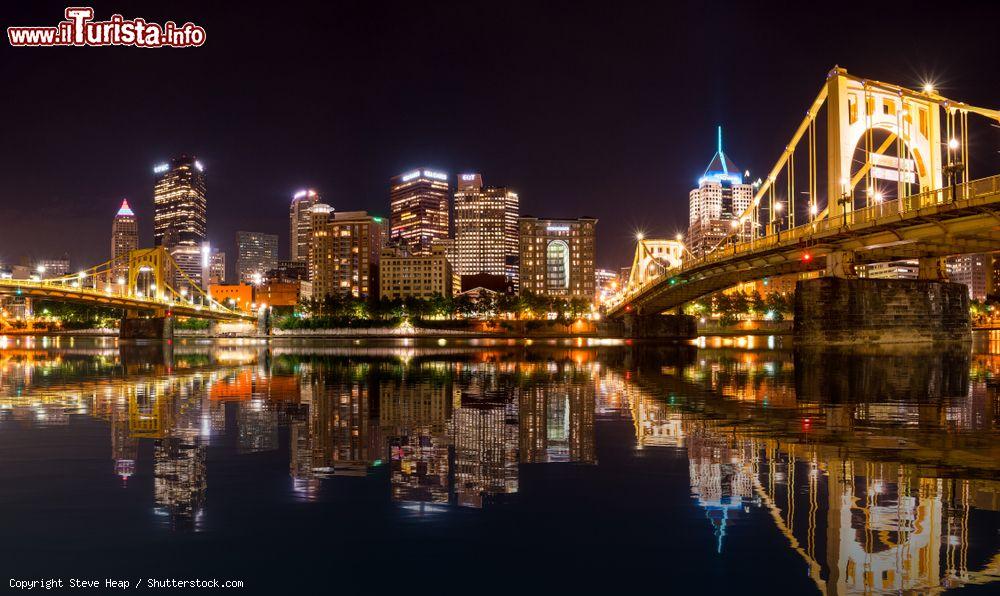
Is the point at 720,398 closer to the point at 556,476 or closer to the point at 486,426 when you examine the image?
the point at 486,426

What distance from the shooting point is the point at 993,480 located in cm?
924

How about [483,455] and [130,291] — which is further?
[130,291]

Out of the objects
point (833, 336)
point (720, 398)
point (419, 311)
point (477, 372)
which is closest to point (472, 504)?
point (720, 398)

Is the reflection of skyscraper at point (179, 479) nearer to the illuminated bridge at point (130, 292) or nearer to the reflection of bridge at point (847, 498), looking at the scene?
the reflection of bridge at point (847, 498)

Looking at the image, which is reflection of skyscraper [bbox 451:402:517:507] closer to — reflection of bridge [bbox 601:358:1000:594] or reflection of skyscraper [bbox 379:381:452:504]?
reflection of skyscraper [bbox 379:381:452:504]

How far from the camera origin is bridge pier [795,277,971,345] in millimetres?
48281

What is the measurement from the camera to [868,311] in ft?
161

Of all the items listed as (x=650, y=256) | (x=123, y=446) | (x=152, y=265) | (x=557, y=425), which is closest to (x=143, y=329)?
(x=152, y=265)

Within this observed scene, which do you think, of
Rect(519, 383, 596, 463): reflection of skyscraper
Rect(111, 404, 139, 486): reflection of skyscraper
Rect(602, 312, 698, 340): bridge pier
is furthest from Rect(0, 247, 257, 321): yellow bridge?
Rect(519, 383, 596, 463): reflection of skyscraper

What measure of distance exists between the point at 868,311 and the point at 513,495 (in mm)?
47257

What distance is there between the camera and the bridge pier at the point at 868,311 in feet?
158

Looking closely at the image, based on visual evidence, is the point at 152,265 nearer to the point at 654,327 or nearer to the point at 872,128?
the point at 654,327

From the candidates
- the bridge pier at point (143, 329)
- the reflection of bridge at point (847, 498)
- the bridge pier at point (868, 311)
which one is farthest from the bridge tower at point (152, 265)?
the reflection of bridge at point (847, 498)

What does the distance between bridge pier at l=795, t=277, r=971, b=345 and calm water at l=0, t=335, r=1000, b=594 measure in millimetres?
31442
